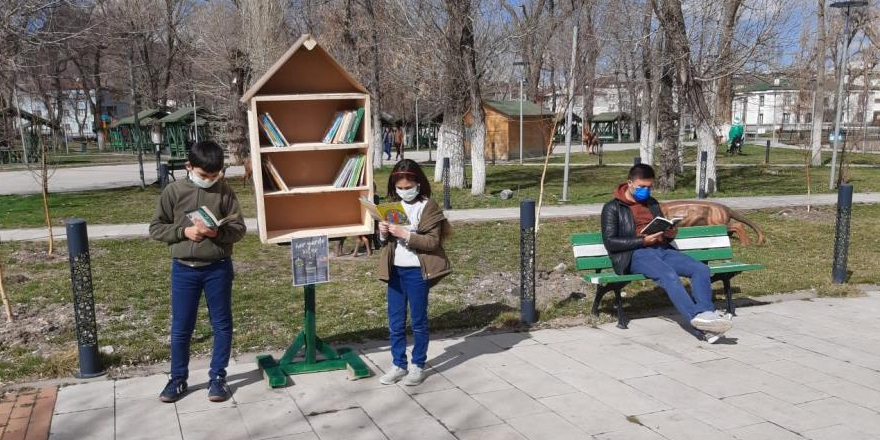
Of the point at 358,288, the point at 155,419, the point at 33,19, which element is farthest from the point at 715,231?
the point at 33,19

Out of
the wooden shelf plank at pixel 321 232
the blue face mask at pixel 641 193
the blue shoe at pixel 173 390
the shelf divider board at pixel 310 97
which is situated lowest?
the blue shoe at pixel 173 390

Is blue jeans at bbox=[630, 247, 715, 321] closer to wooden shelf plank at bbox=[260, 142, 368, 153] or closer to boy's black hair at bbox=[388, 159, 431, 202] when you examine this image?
boy's black hair at bbox=[388, 159, 431, 202]

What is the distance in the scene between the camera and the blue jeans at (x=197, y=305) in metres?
4.65

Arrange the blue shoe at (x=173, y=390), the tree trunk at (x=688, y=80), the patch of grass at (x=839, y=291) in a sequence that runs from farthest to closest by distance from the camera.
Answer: the tree trunk at (x=688, y=80)
the patch of grass at (x=839, y=291)
the blue shoe at (x=173, y=390)

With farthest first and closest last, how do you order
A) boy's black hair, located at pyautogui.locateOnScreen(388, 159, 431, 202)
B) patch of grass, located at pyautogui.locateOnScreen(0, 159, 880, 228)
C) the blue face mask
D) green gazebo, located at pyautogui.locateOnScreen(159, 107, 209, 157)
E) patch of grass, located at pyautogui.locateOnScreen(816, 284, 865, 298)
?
green gazebo, located at pyautogui.locateOnScreen(159, 107, 209, 157)
patch of grass, located at pyautogui.locateOnScreen(0, 159, 880, 228)
patch of grass, located at pyautogui.locateOnScreen(816, 284, 865, 298)
the blue face mask
boy's black hair, located at pyautogui.locateOnScreen(388, 159, 431, 202)

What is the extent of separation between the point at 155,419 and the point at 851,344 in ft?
18.0

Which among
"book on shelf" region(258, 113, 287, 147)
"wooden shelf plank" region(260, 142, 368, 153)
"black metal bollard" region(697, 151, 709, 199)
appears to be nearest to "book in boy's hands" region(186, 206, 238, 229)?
"wooden shelf plank" region(260, 142, 368, 153)

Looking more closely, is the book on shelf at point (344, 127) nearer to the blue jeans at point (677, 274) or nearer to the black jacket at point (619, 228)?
the black jacket at point (619, 228)

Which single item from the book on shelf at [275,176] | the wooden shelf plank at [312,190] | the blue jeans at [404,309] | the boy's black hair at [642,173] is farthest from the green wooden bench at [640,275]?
the book on shelf at [275,176]

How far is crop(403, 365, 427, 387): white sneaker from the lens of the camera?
16.6 ft

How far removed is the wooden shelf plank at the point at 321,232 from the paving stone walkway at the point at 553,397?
1034 mm

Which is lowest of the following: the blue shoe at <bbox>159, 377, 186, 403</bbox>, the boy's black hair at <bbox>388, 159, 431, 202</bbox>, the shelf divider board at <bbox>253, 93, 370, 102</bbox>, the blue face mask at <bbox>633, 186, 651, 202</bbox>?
the blue shoe at <bbox>159, 377, 186, 403</bbox>

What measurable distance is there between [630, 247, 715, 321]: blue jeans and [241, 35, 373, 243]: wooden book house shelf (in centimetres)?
251

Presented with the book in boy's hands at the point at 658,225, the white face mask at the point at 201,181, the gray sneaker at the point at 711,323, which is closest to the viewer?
the white face mask at the point at 201,181
